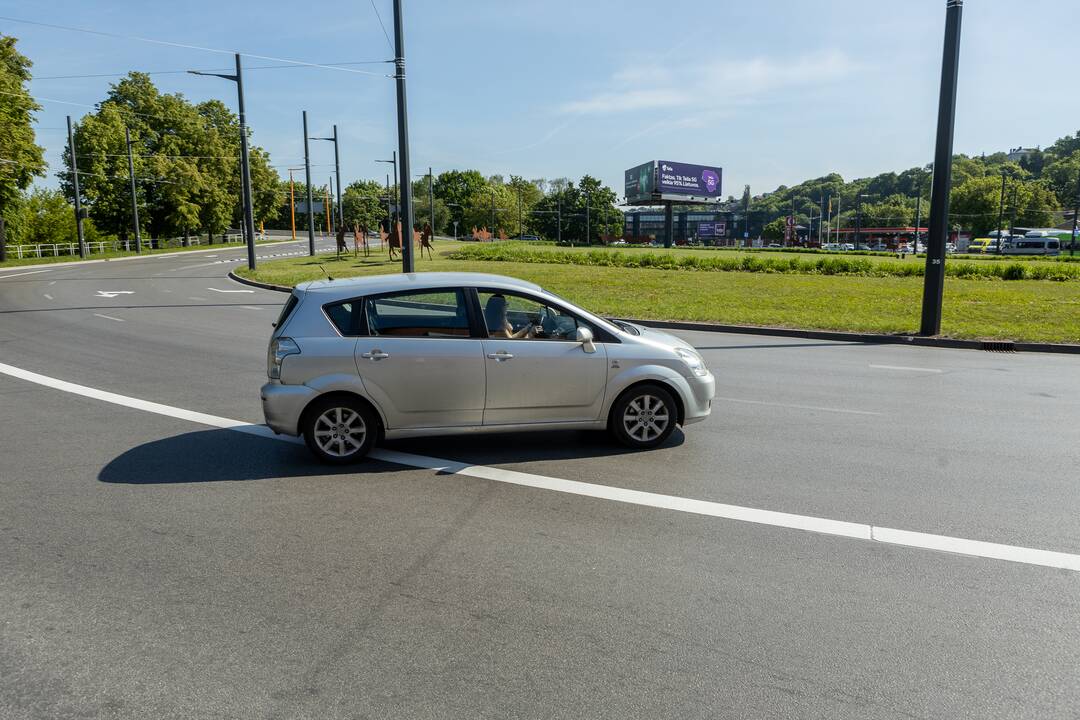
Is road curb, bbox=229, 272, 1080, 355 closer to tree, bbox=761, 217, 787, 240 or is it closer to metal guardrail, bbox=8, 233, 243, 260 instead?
metal guardrail, bbox=8, 233, 243, 260

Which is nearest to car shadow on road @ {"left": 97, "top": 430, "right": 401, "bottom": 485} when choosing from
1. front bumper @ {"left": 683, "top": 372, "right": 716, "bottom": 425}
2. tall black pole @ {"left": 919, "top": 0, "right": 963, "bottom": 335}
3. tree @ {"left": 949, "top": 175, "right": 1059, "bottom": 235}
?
front bumper @ {"left": 683, "top": 372, "right": 716, "bottom": 425}

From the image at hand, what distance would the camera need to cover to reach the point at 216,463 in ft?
21.9

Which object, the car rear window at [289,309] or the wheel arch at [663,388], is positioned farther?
the wheel arch at [663,388]

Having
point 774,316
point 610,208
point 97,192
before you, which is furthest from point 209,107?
point 774,316

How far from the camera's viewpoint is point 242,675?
3406mm

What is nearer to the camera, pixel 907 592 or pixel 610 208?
pixel 907 592

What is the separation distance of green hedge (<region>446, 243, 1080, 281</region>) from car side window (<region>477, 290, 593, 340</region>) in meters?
26.9

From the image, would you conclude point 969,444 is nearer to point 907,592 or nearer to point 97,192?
point 907,592

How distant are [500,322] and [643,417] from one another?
5.10 feet

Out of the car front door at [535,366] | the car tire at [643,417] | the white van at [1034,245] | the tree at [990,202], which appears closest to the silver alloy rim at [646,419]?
the car tire at [643,417]

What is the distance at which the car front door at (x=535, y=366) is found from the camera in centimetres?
662

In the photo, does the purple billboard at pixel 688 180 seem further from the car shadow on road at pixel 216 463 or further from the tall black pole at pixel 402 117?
the car shadow on road at pixel 216 463

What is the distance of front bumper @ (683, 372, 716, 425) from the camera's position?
23.0ft

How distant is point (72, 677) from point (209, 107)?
89908 mm
